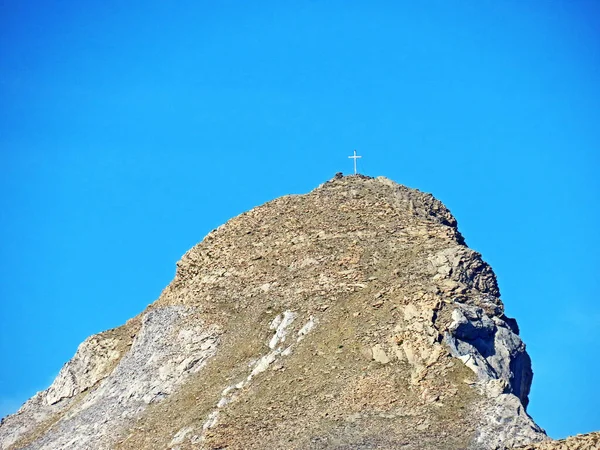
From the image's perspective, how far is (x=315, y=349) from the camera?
4609 inches

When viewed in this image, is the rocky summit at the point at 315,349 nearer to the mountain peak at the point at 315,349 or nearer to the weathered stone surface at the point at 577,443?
the mountain peak at the point at 315,349

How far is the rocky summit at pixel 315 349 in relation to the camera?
108 metres

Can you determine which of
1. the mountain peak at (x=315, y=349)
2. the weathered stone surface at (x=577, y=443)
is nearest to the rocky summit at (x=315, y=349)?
the mountain peak at (x=315, y=349)

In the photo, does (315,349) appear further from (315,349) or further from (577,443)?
(577,443)

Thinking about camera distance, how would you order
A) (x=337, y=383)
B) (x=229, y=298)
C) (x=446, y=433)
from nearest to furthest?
(x=446, y=433), (x=337, y=383), (x=229, y=298)

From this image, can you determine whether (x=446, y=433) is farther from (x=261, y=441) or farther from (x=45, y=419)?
(x=45, y=419)

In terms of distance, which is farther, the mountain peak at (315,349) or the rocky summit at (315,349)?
the mountain peak at (315,349)

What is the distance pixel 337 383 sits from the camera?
368 ft

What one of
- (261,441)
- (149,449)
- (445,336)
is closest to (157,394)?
(149,449)

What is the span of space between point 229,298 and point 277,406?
57.4 ft

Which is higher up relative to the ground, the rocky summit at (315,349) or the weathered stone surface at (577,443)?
the rocky summit at (315,349)

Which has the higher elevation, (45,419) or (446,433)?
(45,419)

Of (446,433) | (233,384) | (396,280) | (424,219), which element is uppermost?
(424,219)

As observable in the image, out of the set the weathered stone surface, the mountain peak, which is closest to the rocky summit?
the mountain peak
